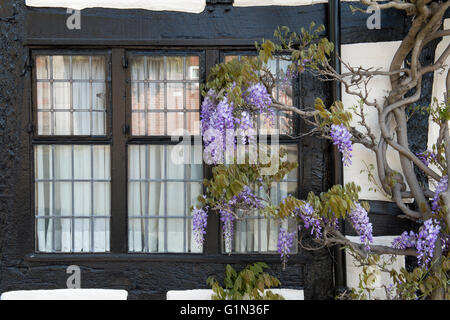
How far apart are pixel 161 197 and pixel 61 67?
4.22ft

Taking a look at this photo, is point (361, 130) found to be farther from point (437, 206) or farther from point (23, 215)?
point (23, 215)

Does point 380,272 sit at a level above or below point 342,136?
below

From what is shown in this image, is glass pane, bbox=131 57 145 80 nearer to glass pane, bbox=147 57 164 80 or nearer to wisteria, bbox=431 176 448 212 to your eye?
glass pane, bbox=147 57 164 80

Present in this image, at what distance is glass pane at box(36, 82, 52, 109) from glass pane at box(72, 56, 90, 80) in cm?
24

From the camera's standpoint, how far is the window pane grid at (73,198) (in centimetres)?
352

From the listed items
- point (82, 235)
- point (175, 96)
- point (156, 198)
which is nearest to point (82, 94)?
point (175, 96)

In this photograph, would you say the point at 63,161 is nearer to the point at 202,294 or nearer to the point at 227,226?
the point at 227,226

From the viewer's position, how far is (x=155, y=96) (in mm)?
3541

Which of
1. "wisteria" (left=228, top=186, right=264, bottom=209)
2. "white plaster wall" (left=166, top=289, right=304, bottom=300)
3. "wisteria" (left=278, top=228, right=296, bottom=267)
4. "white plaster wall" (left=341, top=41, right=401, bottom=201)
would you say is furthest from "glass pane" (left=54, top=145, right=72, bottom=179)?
"white plaster wall" (left=341, top=41, right=401, bottom=201)

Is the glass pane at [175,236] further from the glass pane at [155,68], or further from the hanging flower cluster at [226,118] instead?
the glass pane at [155,68]

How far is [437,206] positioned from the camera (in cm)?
300

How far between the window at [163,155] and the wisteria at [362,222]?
1188 mm

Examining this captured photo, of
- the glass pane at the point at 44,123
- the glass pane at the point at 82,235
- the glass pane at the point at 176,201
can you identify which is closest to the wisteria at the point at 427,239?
the glass pane at the point at 176,201
